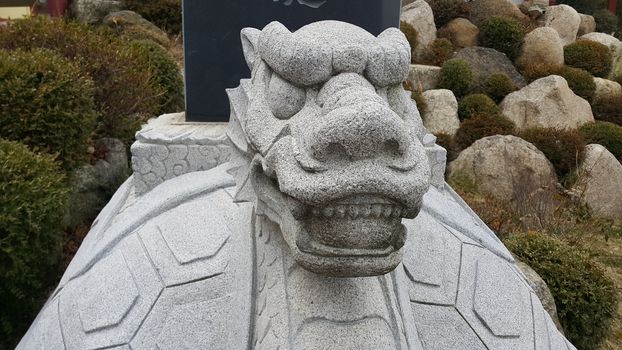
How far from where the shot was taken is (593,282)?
13.6ft

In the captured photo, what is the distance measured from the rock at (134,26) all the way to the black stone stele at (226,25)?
25.6 feet

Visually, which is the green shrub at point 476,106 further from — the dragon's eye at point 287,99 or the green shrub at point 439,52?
the dragon's eye at point 287,99

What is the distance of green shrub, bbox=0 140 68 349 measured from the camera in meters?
3.30

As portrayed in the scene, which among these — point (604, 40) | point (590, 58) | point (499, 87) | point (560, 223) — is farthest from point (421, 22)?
point (560, 223)

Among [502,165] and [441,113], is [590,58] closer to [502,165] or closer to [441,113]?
[441,113]

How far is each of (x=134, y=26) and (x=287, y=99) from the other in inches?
412

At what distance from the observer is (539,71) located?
461 inches

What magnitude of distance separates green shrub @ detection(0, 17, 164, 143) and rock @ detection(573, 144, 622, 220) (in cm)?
546

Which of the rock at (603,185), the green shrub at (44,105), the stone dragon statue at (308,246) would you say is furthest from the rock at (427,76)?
the stone dragon statue at (308,246)

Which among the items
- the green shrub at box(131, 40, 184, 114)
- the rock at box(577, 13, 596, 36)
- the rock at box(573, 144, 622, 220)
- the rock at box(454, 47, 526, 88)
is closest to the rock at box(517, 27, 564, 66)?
the rock at box(454, 47, 526, 88)

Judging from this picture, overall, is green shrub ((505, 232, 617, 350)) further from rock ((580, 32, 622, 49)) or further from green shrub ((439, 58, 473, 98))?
rock ((580, 32, 622, 49))

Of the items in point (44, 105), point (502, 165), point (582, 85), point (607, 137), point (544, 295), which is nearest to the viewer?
point (544, 295)

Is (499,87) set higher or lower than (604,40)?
lower

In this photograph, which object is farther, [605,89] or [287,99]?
[605,89]
